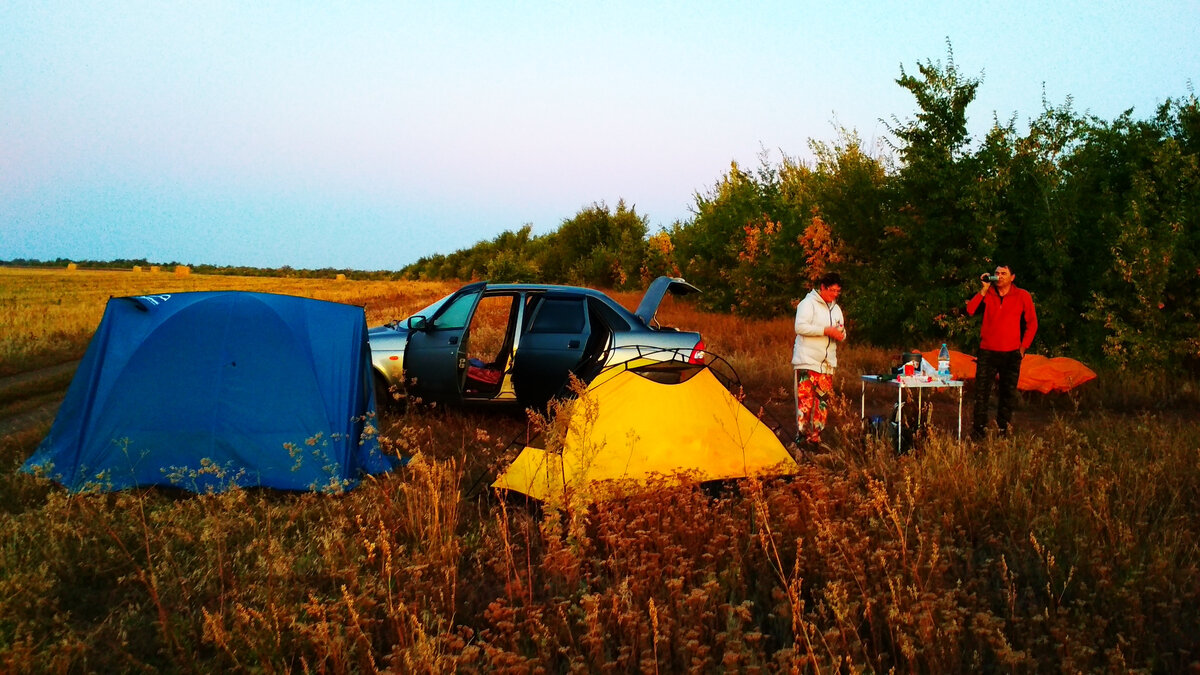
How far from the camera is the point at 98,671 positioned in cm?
408

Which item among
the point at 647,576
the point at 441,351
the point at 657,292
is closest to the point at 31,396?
the point at 441,351

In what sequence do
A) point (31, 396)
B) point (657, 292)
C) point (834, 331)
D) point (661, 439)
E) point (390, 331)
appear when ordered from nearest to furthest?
1. point (661, 439)
2. point (834, 331)
3. point (657, 292)
4. point (390, 331)
5. point (31, 396)

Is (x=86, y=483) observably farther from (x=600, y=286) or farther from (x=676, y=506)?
(x=600, y=286)

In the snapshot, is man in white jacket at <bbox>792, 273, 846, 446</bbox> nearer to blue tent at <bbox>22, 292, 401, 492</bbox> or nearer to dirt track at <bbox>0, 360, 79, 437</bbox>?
blue tent at <bbox>22, 292, 401, 492</bbox>

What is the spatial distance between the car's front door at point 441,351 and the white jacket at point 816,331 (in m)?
3.48

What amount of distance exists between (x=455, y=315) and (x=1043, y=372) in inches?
300

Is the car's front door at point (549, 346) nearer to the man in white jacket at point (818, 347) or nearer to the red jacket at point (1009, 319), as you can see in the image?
the man in white jacket at point (818, 347)

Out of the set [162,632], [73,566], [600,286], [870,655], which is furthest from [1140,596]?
[600,286]

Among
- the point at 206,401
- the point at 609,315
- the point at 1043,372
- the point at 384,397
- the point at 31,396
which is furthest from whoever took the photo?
the point at 31,396

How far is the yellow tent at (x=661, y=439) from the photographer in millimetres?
6406

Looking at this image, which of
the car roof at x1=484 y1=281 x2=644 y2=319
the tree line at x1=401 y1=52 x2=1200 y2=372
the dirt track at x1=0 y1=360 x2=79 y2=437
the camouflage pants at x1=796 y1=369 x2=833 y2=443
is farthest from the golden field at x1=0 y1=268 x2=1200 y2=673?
the tree line at x1=401 y1=52 x2=1200 y2=372

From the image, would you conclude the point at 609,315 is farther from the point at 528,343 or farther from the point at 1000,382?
the point at 1000,382

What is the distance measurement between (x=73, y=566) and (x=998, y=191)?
13918 mm

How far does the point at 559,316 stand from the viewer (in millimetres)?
9836
